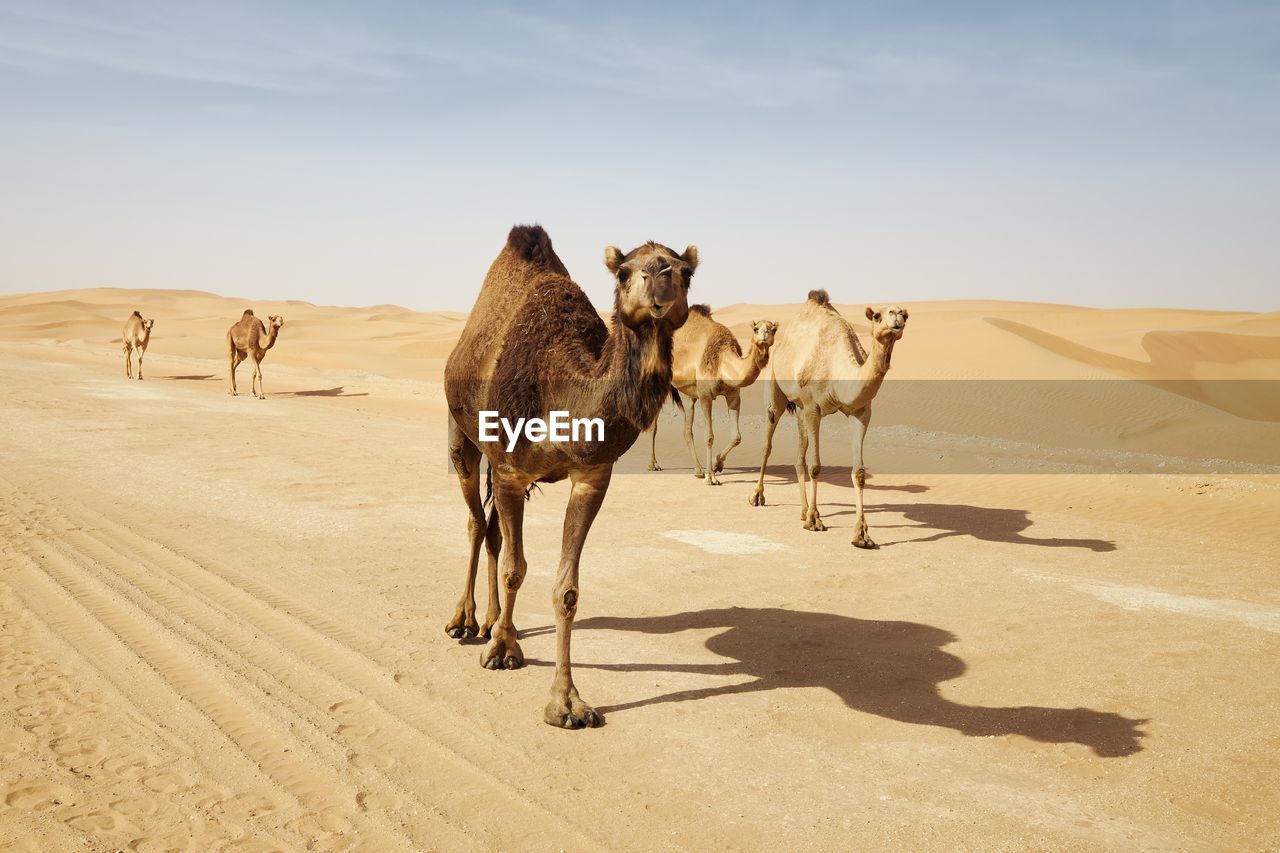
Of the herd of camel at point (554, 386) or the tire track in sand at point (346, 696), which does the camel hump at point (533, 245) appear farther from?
the tire track in sand at point (346, 696)

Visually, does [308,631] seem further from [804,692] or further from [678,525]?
[678,525]

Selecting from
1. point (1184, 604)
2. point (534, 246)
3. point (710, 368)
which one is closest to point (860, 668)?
point (1184, 604)

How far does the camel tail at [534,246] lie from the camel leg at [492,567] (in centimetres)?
180

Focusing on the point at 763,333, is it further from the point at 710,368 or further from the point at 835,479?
the point at 835,479

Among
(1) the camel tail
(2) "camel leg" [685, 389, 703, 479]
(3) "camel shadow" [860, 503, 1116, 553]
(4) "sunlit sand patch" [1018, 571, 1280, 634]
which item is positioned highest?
(1) the camel tail

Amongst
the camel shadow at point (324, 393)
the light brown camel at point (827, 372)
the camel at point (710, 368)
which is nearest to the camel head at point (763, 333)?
the light brown camel at point (827, 372)

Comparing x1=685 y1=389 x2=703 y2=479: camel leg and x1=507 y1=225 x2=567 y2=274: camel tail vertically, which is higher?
x1=507 y1=225 x2=567 y2=274: camel tail

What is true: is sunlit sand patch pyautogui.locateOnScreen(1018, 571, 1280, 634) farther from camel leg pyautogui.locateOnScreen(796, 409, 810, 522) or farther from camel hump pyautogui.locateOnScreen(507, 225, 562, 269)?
camel hump pyautogui.locateOnScreen(507, 225, 562, 269)

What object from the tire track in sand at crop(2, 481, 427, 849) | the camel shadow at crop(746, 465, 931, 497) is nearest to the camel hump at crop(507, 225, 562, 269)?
the tire track in sand at crop(2, 481, 427, 849)

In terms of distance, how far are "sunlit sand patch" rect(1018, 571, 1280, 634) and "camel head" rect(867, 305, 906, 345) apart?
2.96 m

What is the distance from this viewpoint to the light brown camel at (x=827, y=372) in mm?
9719

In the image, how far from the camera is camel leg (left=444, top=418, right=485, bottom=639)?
6629mm

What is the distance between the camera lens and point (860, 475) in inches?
402

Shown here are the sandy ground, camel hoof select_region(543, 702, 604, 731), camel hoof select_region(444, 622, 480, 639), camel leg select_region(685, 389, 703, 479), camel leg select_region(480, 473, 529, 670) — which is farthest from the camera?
camel leg select_region(685, 389, 703, 479)
